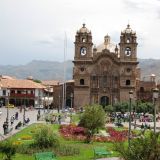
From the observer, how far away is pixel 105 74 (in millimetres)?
101688

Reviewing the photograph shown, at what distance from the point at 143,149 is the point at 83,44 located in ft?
285

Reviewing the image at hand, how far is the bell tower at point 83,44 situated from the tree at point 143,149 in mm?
84900

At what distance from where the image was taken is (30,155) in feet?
105

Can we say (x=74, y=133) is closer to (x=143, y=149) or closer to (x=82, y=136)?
(x=82, y=136)

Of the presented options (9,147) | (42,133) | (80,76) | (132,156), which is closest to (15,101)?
(80,76)

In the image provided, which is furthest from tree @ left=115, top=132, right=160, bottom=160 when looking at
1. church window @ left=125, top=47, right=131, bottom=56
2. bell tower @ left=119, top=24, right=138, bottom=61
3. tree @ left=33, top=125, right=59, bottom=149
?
church window @ left=125, top=47, right=131, bottom=56

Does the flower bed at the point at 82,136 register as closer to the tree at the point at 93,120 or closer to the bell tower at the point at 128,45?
the tree at the point at 93,120

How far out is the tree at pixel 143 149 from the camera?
1684 cm

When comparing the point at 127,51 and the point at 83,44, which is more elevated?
the point at 83,44

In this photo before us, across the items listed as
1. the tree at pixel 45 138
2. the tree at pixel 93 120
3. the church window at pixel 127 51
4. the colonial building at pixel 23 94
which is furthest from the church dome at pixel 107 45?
the tree at pixel 45 138


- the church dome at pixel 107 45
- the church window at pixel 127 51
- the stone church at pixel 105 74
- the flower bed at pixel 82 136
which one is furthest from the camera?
the church dome at pixel 107 45

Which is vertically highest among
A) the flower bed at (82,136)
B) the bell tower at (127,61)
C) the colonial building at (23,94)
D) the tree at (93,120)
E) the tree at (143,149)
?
the bell tower at (127,61)

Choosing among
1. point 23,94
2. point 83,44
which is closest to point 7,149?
point 83,44

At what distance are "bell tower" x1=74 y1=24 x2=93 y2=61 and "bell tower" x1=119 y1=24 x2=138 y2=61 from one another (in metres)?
5.59
